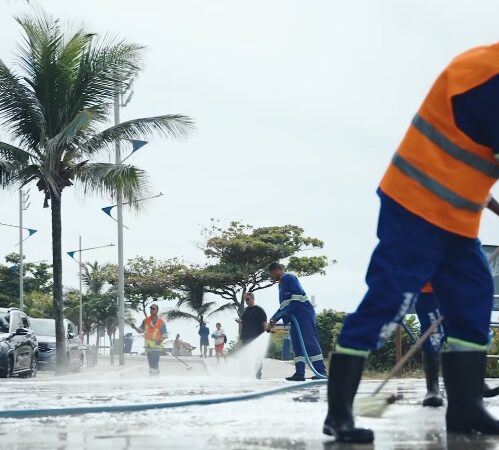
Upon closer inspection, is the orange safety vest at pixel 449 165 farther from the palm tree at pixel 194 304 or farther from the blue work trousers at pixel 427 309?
the palm tree at pixel 194 304

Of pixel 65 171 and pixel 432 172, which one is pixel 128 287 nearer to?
pixel 65 171

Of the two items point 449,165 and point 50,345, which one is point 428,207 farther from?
point 50,345

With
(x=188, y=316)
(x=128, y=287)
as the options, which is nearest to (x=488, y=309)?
(x=188, y=316)

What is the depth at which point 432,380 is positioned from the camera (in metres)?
6.19

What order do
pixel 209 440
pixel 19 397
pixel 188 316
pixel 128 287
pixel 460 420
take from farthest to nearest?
pixel 128 287
pixel 188 316
pixel 19 397
pixel 460 420
pixel 209 440

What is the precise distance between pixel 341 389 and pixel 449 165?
2.99 ft

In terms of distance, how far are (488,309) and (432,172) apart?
68cm

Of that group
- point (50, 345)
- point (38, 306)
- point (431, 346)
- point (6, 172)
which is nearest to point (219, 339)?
point (50, 345)

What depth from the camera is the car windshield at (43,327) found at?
3180 cm

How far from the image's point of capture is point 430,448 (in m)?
3.70

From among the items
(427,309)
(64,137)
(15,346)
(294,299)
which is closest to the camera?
(427,309)

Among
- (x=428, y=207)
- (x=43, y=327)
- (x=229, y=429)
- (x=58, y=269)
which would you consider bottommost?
(x=229, y=429)

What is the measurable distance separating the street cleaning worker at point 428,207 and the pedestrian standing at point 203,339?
5087cm

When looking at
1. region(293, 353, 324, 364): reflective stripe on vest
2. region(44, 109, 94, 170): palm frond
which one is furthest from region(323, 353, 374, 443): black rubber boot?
region(44, 109, 94, 170): palm frond
